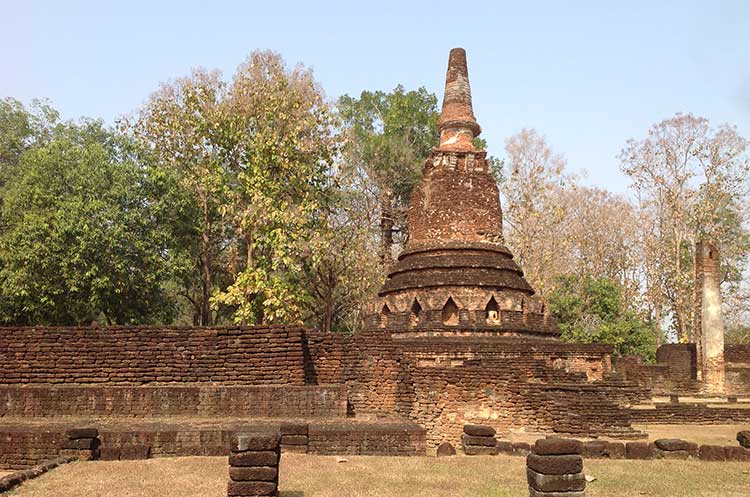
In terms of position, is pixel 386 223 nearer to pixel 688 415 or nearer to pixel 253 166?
pixel 253 166

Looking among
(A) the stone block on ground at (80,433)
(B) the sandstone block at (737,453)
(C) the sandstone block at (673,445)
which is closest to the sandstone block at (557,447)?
(C) the sandstone block at (673,445)

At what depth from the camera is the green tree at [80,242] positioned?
18.5m

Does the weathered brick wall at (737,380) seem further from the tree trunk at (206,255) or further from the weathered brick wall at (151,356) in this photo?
the weathered brick wall at (151,356)

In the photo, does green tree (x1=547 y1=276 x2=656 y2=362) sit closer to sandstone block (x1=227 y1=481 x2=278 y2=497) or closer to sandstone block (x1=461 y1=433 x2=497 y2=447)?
sandstone block (x1=461 y1=433 x2=497 y2=447)

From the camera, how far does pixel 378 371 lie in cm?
1415

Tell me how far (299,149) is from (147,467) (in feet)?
50.3

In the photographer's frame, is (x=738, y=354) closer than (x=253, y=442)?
No

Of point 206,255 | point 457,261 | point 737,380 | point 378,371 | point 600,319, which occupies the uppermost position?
point 206,255

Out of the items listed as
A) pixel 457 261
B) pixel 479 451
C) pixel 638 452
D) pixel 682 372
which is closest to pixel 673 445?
pixel 638 452

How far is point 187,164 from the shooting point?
23.6 m

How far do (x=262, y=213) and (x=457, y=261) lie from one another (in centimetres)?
637

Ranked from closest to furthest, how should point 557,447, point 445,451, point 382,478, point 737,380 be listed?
point 557,447 < point 382,478 < point 445,451 < point 737,380

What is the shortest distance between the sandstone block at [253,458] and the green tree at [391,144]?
22262 millimetres

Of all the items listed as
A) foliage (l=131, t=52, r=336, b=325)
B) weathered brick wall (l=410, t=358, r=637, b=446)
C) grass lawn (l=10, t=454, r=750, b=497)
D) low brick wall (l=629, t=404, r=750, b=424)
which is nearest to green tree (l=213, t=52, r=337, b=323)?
foliage (l=131, t=52, r=336, b=325)
